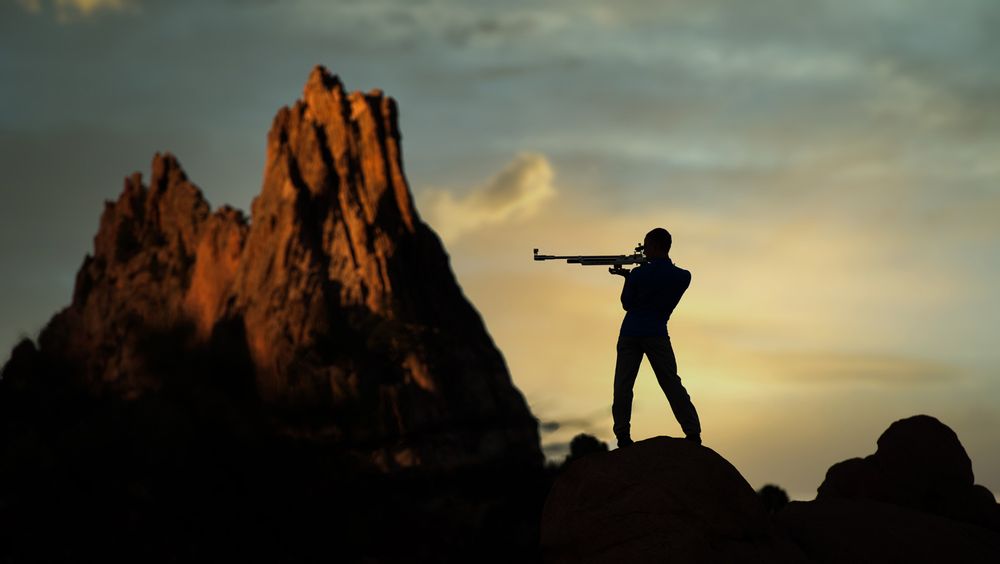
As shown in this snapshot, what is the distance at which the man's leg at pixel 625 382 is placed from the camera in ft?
56.1

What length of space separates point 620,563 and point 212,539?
55570 mm

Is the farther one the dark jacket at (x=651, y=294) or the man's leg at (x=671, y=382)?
the man's leg at (x=671, y=382)

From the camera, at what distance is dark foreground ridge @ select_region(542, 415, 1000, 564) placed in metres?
16.2

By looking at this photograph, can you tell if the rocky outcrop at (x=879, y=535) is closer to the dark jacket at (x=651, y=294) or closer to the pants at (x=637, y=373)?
the pants at (x=637, y=373)

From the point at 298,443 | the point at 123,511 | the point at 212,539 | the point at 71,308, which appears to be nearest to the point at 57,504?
the point at 123,511

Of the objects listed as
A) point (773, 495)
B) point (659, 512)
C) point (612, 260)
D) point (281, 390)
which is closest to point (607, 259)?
point (612, 260)

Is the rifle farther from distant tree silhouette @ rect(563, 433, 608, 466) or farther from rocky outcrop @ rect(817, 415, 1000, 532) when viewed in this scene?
distant tree silhouette @ rect(563, 433, 608, 466)

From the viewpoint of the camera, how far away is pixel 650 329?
17062 mm

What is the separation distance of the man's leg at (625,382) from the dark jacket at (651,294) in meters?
0.19

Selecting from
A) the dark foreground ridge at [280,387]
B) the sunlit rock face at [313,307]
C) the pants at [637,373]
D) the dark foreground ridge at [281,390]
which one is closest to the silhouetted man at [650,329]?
the pants at [637,373]

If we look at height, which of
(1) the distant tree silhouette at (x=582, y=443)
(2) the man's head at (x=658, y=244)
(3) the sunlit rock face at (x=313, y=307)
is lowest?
(2) the man's head at (x=658, y=244)

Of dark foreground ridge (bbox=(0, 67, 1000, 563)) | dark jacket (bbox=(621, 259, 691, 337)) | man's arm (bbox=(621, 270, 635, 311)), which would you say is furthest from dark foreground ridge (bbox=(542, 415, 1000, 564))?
dark foreground ridge (bbox=(0, 67, 1000, 563))

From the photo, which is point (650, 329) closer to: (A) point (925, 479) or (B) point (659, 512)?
(B) point (659, 512)

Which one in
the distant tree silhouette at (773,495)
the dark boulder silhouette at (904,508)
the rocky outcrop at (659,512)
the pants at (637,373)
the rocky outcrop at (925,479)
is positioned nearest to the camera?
the rocky outcrop at (659,512)
